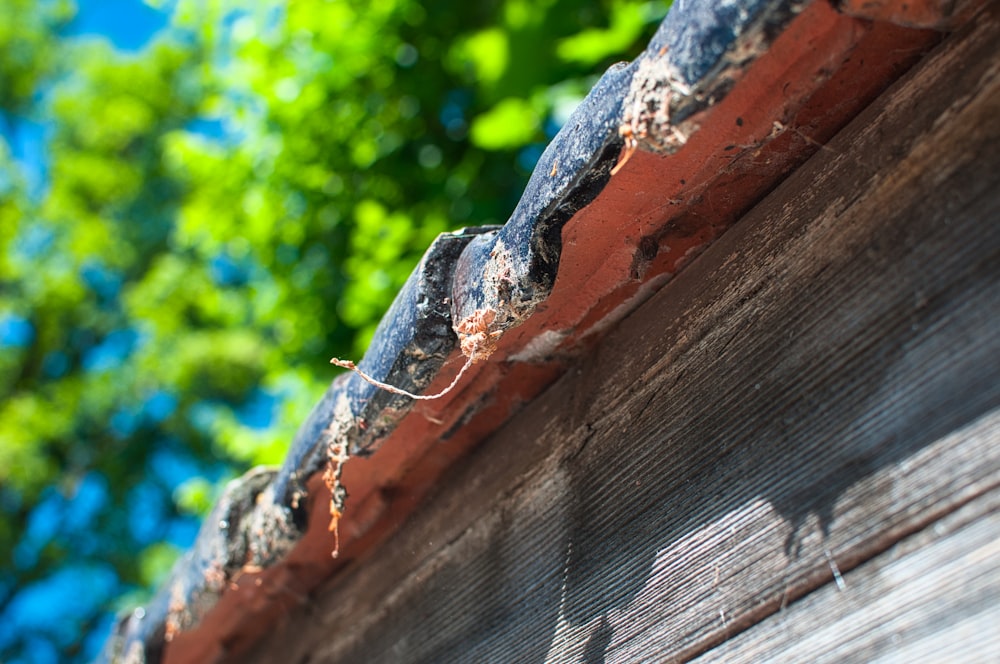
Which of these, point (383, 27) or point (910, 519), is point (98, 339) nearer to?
point (383, 27)

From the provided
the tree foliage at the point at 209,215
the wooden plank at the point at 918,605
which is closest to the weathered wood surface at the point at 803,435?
the wooden plank at the point at 918,605

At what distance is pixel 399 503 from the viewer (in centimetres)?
179

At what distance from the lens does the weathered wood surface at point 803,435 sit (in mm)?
820

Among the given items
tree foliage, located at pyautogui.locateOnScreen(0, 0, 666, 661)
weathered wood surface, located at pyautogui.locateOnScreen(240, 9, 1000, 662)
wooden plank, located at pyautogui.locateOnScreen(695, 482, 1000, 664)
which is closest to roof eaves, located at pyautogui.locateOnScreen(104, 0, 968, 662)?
weathered wood surface, located at pyautogui.locateOnScreen(240, 9, 1000, 662)

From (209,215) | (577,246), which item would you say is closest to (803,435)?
(577,246)

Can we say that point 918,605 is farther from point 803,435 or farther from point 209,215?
point 209,215

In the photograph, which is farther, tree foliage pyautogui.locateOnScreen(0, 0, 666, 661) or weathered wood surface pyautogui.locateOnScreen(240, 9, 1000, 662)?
tree foliage pyautogui.locateOnScreen(0, 0, 666, 661)

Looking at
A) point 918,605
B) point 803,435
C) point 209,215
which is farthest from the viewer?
point 209,215

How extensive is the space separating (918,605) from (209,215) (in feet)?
16.0

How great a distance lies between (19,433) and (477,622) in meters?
12.2

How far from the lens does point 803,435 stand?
38.5 inches

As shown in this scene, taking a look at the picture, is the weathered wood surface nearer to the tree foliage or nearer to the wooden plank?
the wooden plank

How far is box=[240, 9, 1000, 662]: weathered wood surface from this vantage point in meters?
0.82

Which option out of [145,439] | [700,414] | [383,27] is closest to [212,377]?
[145,439]
